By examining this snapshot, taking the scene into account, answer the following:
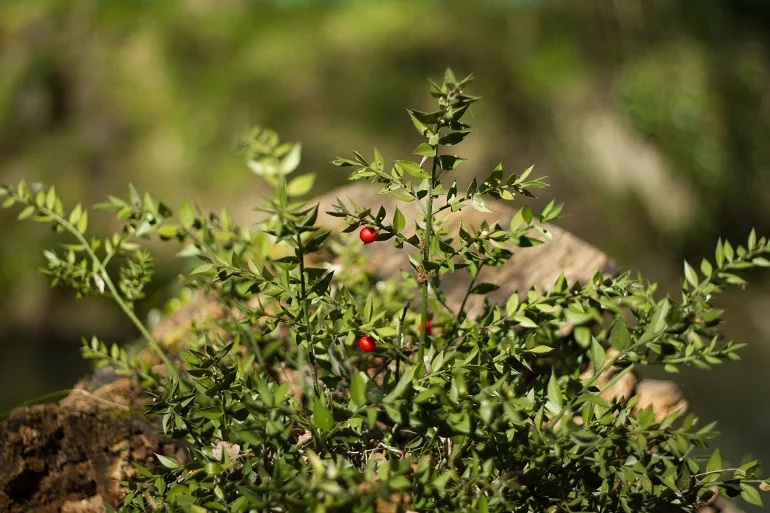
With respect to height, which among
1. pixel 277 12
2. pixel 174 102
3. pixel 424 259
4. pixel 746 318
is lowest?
pixel 746 318

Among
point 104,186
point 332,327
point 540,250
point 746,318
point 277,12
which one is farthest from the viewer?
point 277,12

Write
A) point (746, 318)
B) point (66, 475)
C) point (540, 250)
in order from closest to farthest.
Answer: point (66, 475), point (540, 250), point (746, 318)

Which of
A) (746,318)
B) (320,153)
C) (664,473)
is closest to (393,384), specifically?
(664,473)

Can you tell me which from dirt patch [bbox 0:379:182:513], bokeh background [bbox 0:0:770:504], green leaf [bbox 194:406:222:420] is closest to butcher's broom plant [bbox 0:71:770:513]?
green leaf [bbox 194:406:222:420]

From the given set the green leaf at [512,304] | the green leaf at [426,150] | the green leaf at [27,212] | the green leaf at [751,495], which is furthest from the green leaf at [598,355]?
the green leaf at [27,212]

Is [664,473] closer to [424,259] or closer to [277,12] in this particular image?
[424,259]

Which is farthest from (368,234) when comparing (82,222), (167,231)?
(82,222)

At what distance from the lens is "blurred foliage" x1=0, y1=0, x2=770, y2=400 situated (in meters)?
5.91

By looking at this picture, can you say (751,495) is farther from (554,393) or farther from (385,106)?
(385,106)

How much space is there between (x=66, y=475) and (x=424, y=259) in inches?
34.0

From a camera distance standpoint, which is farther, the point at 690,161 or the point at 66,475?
the point at 690,161

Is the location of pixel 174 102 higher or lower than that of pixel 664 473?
higher

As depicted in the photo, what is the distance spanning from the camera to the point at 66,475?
1492 millimetres

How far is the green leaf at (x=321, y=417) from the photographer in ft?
3.29
